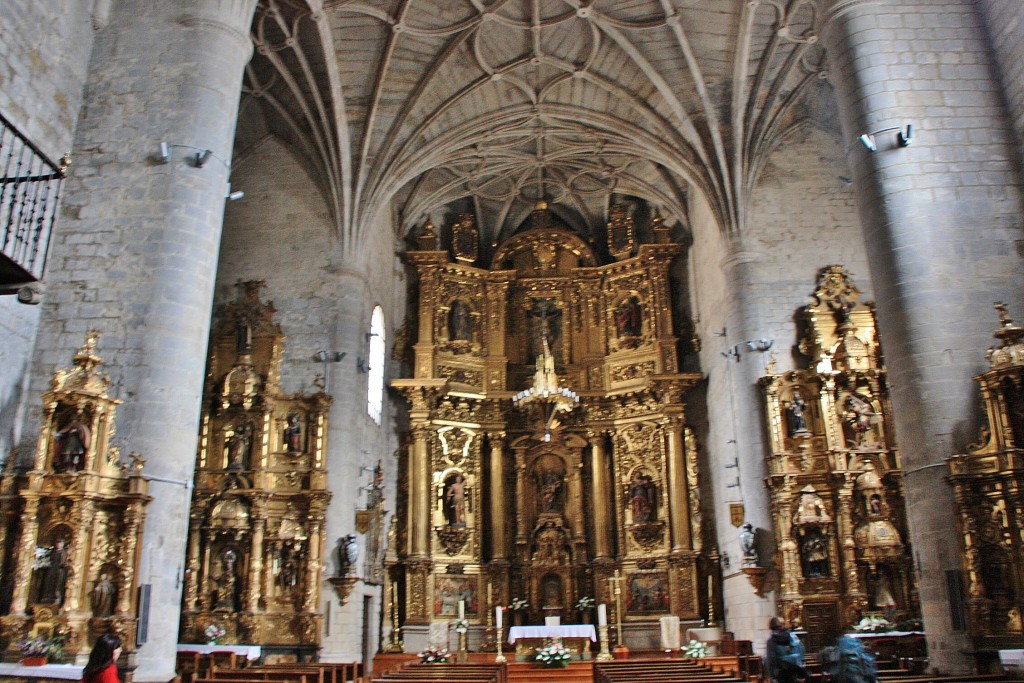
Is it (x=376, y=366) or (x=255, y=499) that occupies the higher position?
(x=376, y=366)

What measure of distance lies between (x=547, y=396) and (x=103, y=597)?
14294mm

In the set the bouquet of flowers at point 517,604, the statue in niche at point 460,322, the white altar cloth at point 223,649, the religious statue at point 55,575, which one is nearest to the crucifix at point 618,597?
the bouquet of flowers at point 517,604

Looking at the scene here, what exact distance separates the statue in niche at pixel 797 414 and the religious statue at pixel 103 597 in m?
14.2

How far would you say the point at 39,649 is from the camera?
406 inches

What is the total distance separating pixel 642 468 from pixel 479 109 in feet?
Result: 35.0

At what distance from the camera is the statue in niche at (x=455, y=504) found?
80.7 ft

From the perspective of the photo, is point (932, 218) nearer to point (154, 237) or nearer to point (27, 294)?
point (154, 237)

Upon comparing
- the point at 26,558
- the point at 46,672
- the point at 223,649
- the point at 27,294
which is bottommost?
the point at 46,672

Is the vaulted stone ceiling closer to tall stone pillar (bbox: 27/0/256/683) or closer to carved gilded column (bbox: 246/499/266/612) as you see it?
tall stone pillar (bbox: 27/0/256/683)

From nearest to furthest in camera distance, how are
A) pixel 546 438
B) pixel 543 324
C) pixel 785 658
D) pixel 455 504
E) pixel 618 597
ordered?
pixel 785 658 → pixel 618 597 → pixel 546 438 → pixel 455 504 → pixel 543 324

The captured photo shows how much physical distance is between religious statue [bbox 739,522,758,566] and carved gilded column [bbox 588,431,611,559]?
5.55 m

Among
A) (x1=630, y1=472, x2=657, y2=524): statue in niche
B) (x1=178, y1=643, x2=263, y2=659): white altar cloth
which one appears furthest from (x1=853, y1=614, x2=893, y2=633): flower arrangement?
(x1=178, y1=643, x2=263, y2=659): white altar cloth

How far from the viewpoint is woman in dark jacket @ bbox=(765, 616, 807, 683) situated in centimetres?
916

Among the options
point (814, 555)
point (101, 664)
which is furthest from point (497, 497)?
point (101, 664)
